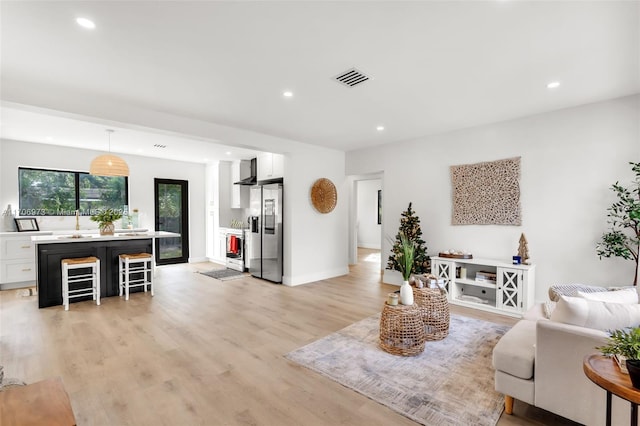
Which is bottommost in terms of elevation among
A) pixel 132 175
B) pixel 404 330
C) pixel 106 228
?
pixel 404 330

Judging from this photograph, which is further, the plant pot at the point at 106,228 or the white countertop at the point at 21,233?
the white countertop at the point at 21,233

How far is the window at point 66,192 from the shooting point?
232 inches

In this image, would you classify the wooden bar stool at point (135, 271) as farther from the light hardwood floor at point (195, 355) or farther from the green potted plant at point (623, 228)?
the green potted plant at point (623, 228)

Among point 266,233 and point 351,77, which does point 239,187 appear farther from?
point 351,77

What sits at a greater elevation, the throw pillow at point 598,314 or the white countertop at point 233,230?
the white countertop at point 233,230

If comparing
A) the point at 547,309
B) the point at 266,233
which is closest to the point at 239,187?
the point at 266,233

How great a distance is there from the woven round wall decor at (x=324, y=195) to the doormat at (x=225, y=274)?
7.55 ft

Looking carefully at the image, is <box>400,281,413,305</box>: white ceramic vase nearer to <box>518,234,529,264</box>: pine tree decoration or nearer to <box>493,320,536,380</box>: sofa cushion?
<box>493,320,536,380</box>: sofa cushion

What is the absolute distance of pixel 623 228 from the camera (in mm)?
3506

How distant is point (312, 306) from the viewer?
436 centimetres

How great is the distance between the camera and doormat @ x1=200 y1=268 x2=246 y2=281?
20.3ft

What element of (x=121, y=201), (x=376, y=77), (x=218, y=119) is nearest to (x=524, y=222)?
(x=376, y=77)

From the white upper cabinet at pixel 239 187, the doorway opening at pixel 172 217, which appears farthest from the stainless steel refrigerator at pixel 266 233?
the doorway opening at pixel 172 217

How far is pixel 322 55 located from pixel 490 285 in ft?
12.3
